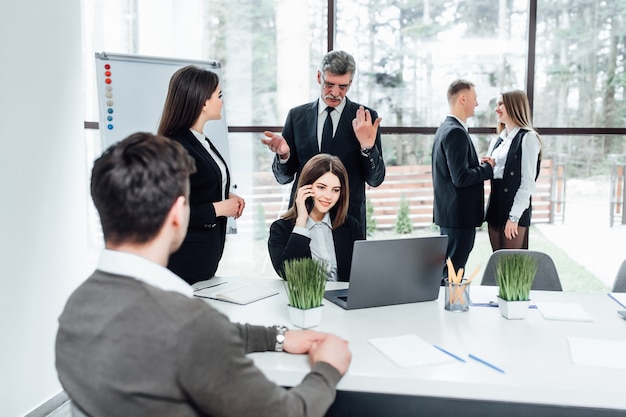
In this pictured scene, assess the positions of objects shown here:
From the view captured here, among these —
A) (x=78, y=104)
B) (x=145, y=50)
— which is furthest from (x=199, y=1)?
(x=78, y=104)

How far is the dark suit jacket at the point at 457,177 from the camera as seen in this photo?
11.8 feet

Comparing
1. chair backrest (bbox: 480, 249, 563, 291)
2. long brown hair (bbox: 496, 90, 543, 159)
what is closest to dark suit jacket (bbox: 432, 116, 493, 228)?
long brown hair (bbox: 496, 90, 543, 159)

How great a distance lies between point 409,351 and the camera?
1.59m

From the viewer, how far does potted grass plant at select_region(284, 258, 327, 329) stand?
1.73 m

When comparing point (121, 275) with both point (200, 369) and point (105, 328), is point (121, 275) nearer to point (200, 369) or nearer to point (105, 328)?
point (105, 328)

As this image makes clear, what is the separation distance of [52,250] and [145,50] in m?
1.83

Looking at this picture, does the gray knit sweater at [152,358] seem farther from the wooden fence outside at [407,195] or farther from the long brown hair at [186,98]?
the wooden fence outside at [407,195]

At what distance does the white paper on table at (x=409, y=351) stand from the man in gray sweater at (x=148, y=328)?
0.38 metres

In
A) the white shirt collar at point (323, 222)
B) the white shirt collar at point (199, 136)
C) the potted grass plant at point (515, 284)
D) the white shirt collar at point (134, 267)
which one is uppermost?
the white shirt collar at point (199, 136)

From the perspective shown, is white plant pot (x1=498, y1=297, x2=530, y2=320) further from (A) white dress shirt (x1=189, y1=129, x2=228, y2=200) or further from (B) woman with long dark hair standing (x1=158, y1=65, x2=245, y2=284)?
(A) white dress shirt (x1=189, y1=129, x2=228, y2=200)

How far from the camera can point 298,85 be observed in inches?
176

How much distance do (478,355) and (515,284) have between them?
0.39m

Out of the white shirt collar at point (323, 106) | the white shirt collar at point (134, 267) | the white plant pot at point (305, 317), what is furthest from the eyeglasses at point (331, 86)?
the white shirt collar at point (134, 267)

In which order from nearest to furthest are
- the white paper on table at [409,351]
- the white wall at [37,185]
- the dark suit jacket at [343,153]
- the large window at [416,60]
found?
the white paper on table at [409,351] → the white wall at [37,185] → the dark suit jacket at [343,153] → the large window at [416,60]
